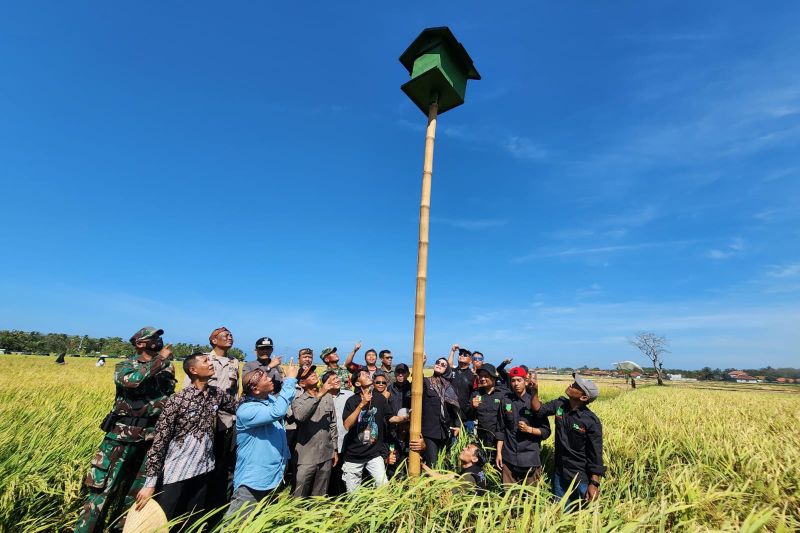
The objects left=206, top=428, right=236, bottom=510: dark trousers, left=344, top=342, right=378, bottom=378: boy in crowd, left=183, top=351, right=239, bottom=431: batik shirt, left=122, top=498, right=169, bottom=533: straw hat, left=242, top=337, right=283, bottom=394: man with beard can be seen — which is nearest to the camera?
left=122, top=498, right=169, bottom=533: straw hat

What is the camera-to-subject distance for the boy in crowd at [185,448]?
11.0 ft

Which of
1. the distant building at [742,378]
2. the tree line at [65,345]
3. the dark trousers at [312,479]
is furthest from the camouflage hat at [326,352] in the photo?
the distant building at [742,378]

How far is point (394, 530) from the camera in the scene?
8.95 ft

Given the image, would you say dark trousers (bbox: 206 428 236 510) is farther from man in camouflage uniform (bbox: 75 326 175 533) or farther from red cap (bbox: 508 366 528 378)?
red cap (bbox: 508 366 528 378)

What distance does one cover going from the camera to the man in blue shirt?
3510mm

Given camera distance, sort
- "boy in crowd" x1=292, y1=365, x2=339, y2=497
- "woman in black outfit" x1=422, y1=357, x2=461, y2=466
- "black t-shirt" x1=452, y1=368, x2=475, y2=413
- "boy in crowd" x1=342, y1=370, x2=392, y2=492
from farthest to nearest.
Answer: "black t-shirt" x1=452, y1=368, x2=475, y2=413
"woman in black outfit" x1=422, y1=357, x2=461, y2=466
"boy in crowd" x1=342, y1=370, x2=392, y2=492
"boy in crowd" x1=292, y1=365, x2=339, y2=497

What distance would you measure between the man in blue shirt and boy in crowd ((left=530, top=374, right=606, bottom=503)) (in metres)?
3.39

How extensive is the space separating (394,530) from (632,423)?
6969mm

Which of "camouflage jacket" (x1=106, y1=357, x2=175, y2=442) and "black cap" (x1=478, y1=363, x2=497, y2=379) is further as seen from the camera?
"black cap" (x1=478, y1=363, x2=497, y2=379)

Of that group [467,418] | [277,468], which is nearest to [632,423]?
[467,418]

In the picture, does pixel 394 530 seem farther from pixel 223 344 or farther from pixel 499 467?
pixel 223 344

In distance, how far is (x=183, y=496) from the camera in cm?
352

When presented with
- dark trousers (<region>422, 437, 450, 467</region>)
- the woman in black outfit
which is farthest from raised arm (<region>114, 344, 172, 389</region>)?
dark trousers (<region>422, 437, 450, 467</region>)

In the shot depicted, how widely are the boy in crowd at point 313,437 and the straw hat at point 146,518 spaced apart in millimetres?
1468
